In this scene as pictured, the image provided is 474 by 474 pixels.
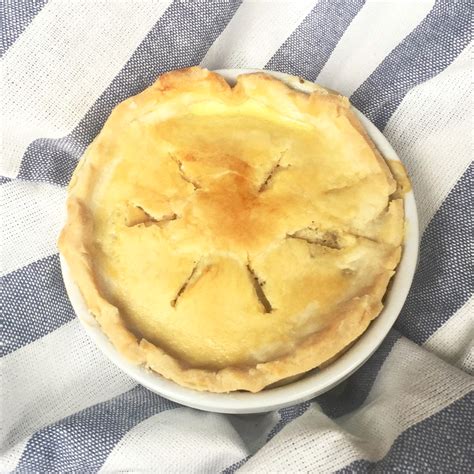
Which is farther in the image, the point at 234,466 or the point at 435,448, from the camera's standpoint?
the point at 234,466

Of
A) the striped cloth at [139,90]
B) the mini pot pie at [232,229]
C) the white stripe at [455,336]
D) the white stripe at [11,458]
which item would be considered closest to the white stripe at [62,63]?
the striped cloth at [139,90]

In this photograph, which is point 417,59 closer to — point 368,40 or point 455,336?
point 368,40

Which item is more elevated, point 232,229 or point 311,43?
point 311,43

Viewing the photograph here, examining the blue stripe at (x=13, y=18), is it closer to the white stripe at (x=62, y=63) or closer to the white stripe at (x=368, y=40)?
the white stripe at (x=62, y=63)

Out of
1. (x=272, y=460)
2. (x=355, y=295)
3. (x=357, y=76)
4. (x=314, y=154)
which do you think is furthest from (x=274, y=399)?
(x=357, y=76)

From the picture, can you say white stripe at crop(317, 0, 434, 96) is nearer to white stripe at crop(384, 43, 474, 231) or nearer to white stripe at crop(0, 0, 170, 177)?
white stripe at crop(384, 43, 474, 231)

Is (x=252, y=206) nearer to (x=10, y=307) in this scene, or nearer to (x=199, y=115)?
(x=199, y=115)

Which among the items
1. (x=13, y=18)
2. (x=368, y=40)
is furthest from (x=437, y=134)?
(x=13, y=18)
